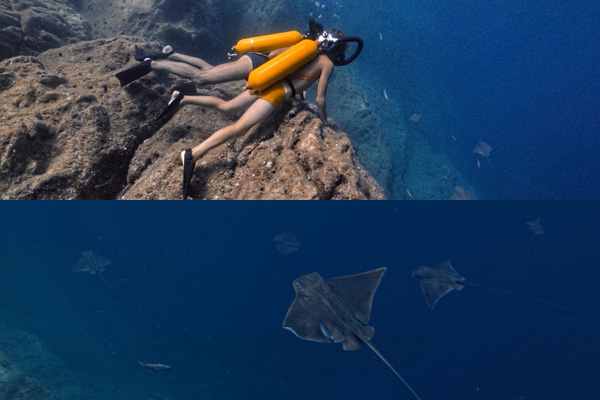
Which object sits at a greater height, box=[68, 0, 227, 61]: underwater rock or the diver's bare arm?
box=[68, 0, 227, 61]: underwater rock

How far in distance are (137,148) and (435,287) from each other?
265 inches

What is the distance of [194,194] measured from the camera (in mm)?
4000

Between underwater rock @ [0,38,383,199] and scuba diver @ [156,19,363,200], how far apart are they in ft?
0.87

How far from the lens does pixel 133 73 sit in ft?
15.5

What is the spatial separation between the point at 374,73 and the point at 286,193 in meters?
22.5

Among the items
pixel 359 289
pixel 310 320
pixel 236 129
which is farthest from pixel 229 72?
pixel 359 289

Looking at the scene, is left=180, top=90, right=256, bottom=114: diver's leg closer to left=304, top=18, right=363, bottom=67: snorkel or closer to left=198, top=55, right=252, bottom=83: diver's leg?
left=198, top=55, right=252, bottom=83: diver's leg

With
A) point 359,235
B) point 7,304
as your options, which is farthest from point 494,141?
point 7,304

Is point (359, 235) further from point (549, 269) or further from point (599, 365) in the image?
point (599, 365)

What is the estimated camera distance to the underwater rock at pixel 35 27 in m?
6.34

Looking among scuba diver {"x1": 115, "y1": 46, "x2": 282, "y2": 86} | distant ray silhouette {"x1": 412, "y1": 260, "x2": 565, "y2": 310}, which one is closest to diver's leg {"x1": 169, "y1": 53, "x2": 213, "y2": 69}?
scuba diver {"x1": 115, "y1": 46, "x2": 282, "y2": 86}

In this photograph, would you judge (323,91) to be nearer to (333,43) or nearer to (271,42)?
(333,43)

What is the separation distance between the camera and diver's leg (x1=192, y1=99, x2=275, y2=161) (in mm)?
3865

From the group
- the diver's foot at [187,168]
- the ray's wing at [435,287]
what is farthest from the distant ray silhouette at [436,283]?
the diver's foot at [187,168]
